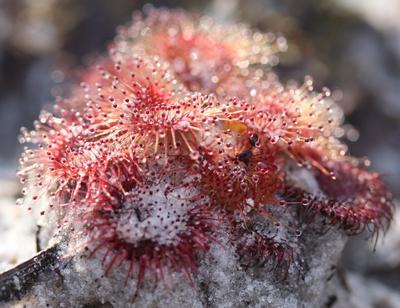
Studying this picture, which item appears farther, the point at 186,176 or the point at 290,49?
the point at 290,49

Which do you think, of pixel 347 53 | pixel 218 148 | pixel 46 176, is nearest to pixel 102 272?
pixel 46 176

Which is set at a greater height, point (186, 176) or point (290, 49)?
Answer: point (290, 49)

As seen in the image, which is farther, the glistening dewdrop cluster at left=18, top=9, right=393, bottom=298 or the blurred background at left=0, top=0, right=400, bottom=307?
the blurred background at left=0, top=0, right=400, bottom=307

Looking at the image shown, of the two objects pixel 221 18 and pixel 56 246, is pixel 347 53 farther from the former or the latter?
pixel 56 246

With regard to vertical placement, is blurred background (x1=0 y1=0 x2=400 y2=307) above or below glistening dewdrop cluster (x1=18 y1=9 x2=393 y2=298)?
above

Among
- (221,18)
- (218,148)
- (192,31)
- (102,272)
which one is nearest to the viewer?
(102,272)
